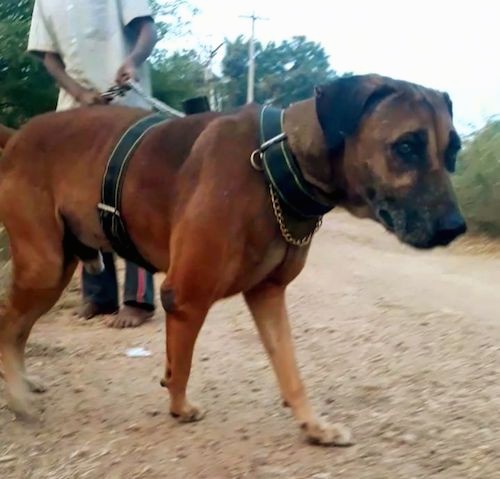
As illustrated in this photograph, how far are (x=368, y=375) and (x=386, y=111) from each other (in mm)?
1923

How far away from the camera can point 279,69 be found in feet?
104

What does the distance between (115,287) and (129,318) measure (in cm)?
46

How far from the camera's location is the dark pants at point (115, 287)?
6289 millimetres

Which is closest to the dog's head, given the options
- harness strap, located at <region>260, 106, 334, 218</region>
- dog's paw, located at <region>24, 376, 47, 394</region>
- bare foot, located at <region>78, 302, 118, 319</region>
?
harness strap, located at <region>260, 106, 334, 218</region>

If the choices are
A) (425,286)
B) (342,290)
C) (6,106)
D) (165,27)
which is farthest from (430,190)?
(165,27)

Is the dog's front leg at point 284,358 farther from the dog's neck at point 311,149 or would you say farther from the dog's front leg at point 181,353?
the dog's neck at point 311,149

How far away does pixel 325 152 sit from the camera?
369cm

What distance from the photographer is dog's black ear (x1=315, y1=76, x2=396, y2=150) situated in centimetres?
356

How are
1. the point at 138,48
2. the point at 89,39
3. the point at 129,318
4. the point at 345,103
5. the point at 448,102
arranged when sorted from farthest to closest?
the point at 129,318 → the point at 89,39 → the point at 138,48 → the point at 448,102 → the point at 345,103

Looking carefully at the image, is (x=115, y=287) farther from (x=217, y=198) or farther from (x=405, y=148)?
(x=405, y=148)

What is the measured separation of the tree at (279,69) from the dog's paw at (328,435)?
21.8m

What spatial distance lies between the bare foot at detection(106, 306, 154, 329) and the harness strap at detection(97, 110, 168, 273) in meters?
1.90

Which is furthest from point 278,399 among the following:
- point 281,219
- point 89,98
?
point 89,98

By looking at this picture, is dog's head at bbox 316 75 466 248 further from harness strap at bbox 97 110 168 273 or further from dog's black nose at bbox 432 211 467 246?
harness strap at bbox 97 110 168 273
